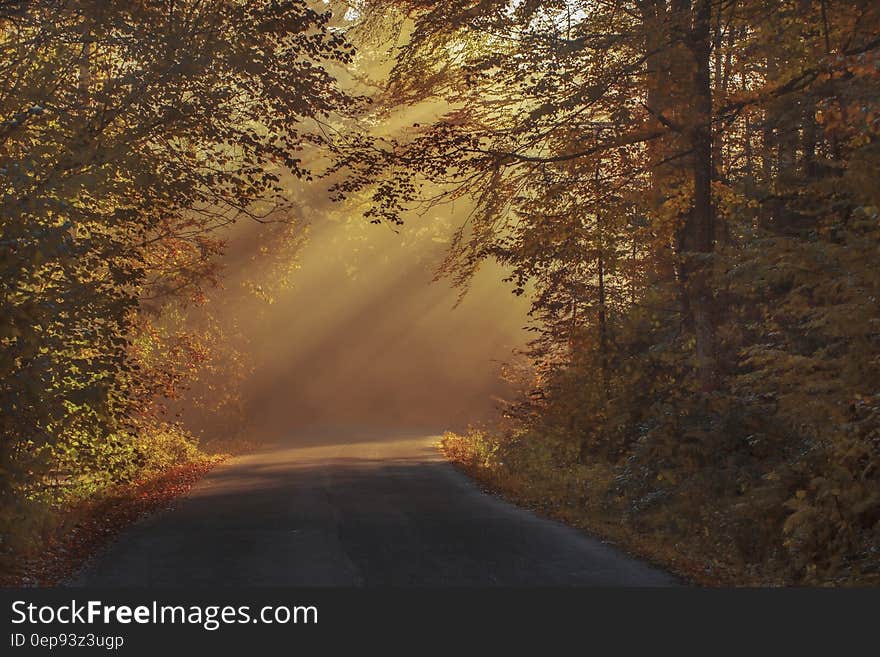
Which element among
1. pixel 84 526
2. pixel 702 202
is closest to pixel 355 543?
pixel 84 526

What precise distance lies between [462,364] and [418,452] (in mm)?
32842

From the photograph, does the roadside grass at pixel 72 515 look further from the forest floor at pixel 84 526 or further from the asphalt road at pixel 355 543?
the asphalt road at pixel 355 543

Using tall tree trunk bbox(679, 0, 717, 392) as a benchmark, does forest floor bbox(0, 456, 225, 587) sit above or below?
below

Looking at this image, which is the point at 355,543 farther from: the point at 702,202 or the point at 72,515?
the point at 702,202

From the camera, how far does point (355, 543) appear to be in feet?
43.4

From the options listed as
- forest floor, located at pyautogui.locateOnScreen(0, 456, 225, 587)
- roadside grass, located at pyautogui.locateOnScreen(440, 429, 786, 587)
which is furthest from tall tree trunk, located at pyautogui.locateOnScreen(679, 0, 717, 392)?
forest floor, located at pyautogui.locateOnScreen(0, 456, 225, 587)

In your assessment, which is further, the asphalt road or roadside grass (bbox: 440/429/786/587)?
roadside grass (bbox: 440/429/786/587)

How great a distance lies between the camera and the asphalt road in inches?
428

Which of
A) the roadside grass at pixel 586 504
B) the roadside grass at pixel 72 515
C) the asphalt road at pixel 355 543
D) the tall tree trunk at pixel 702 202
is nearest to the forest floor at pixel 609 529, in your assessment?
the roadside grass at pixel 586 504

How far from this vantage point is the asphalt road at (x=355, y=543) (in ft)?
35.7

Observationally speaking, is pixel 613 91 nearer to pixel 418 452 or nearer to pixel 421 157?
pixel 421 157

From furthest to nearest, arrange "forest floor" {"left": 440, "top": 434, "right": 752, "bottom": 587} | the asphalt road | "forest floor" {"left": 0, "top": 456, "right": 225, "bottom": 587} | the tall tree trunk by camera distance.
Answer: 1. the tall tree trunk
2. "forest floor" {"left": 0, "top": 456, "right": 225, "bottom": 587}
3. "forest floor" {"left": 440, "top": 434, "right": 752, "bottom": 587}
4. the asphalt road

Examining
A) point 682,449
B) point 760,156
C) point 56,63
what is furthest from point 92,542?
point 760,156

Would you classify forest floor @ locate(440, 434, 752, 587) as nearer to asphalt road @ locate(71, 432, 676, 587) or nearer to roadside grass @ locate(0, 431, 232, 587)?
asphalt road @ locate(71, 432, 676, 587)
